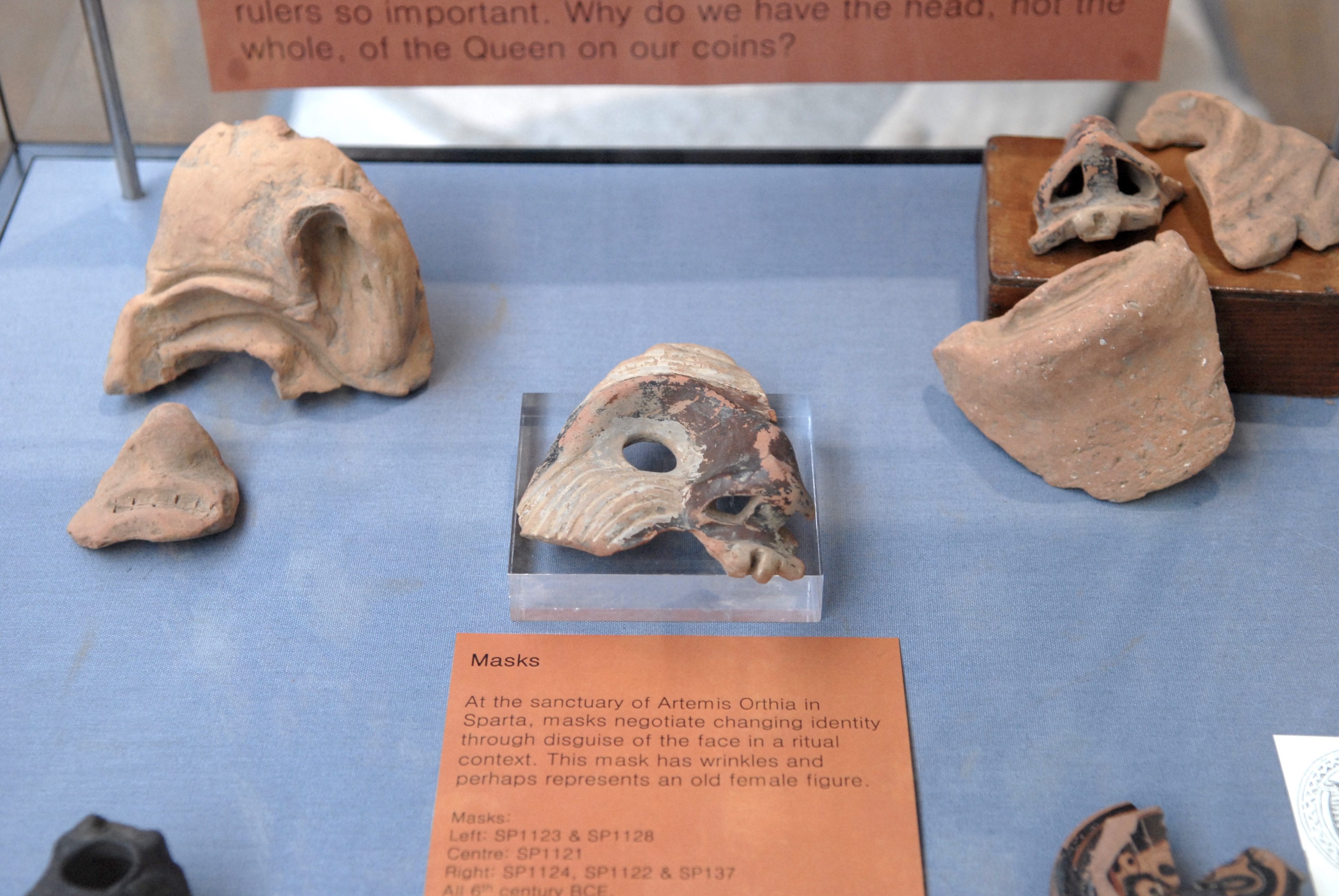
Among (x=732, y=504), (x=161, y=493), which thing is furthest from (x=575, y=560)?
(x=161, y=493)

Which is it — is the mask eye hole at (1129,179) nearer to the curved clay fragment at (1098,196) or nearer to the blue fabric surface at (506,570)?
the curved clay fragment at (1098,196)

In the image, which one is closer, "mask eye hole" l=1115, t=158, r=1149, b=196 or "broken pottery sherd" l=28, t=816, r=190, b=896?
"broken pottery sherd" l=28, t=816, r=190, b=896

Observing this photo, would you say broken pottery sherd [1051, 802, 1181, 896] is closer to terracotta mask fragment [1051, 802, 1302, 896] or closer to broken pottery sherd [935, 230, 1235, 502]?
terracotta mask fragment [1051, 802, 1302, 896]

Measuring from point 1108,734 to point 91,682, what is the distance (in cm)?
148

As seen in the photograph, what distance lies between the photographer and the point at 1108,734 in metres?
1.73

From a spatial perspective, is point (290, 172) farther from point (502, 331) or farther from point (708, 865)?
point (708, 865)

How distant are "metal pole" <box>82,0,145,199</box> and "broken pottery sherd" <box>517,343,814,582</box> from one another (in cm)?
120

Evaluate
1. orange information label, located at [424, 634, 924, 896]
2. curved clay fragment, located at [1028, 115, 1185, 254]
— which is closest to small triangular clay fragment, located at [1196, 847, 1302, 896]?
orange information label, located at [424, 634, 924, 896]

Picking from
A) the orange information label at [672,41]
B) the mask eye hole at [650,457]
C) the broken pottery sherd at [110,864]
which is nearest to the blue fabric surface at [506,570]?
the broken pottery sherd at [110,864]

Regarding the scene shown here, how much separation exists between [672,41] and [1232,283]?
1.07 metres

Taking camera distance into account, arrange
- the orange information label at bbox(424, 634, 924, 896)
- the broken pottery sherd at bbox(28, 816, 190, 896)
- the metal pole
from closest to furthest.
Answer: the broken pottery sherd at bbox(28, 816, 190, 896), the orange information label at bbox(424, 634, 924, 896), the metal pole

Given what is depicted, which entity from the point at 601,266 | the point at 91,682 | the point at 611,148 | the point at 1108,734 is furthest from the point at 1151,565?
the point at 91,682

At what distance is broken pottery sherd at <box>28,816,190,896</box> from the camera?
4.65 ft

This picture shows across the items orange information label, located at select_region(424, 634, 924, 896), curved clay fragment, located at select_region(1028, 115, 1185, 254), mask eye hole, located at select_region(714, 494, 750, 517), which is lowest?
orange information label, located at select_region(424, 634, 924, 896)
